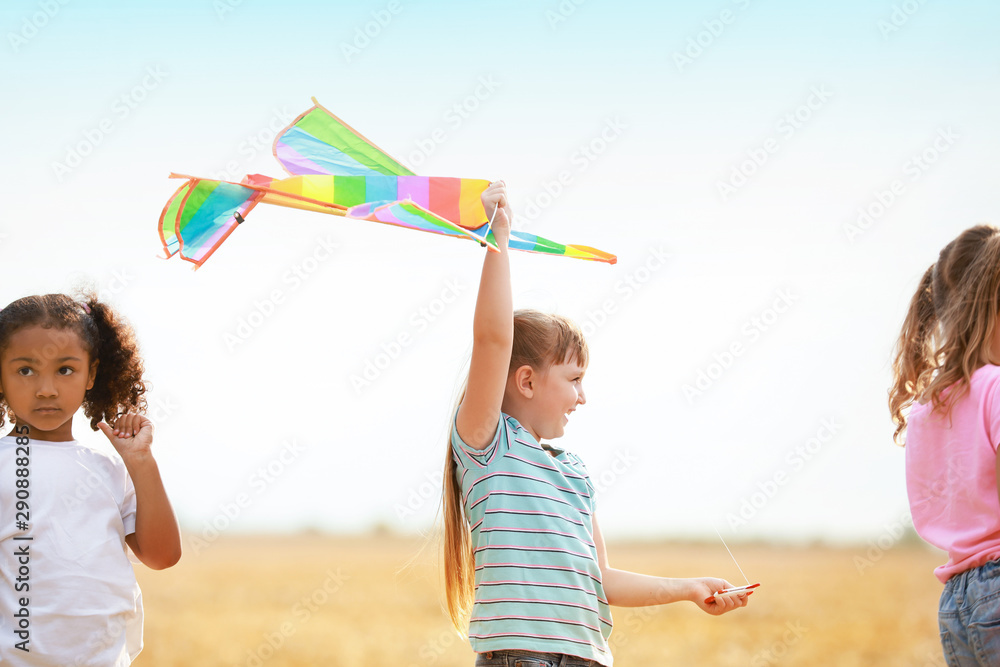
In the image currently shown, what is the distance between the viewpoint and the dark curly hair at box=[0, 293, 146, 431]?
249 cm

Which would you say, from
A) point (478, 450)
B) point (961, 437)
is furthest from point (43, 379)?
point (961, 437)

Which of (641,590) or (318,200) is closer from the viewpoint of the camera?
(318,200)

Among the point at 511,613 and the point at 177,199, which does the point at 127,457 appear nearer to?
the point at 177,199

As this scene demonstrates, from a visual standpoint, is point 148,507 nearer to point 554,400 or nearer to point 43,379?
point 43,379

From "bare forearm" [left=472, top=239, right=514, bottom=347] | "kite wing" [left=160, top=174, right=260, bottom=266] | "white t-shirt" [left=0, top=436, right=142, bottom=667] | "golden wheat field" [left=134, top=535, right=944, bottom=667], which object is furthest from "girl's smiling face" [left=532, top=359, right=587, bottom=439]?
"golden wheat field" [left=134, top=535, right=944, bottom=667]

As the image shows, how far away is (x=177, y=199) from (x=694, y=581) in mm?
1825

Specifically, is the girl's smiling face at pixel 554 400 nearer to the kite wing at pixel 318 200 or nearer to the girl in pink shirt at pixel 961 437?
the kite wing at pixel 318 200

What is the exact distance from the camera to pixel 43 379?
7.95 feet

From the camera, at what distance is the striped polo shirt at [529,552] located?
91.7 inches

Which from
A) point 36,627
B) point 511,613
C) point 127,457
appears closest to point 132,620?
point 36,627

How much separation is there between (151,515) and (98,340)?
1.84ft

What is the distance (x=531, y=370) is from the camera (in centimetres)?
264

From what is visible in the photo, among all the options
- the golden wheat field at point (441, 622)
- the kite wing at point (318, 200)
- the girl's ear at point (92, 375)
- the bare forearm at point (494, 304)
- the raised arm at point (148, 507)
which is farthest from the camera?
the golden wheat field at point (441, 622)

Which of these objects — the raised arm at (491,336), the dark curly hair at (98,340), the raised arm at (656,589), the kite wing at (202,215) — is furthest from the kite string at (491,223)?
the dark curly hair at (98,340)
